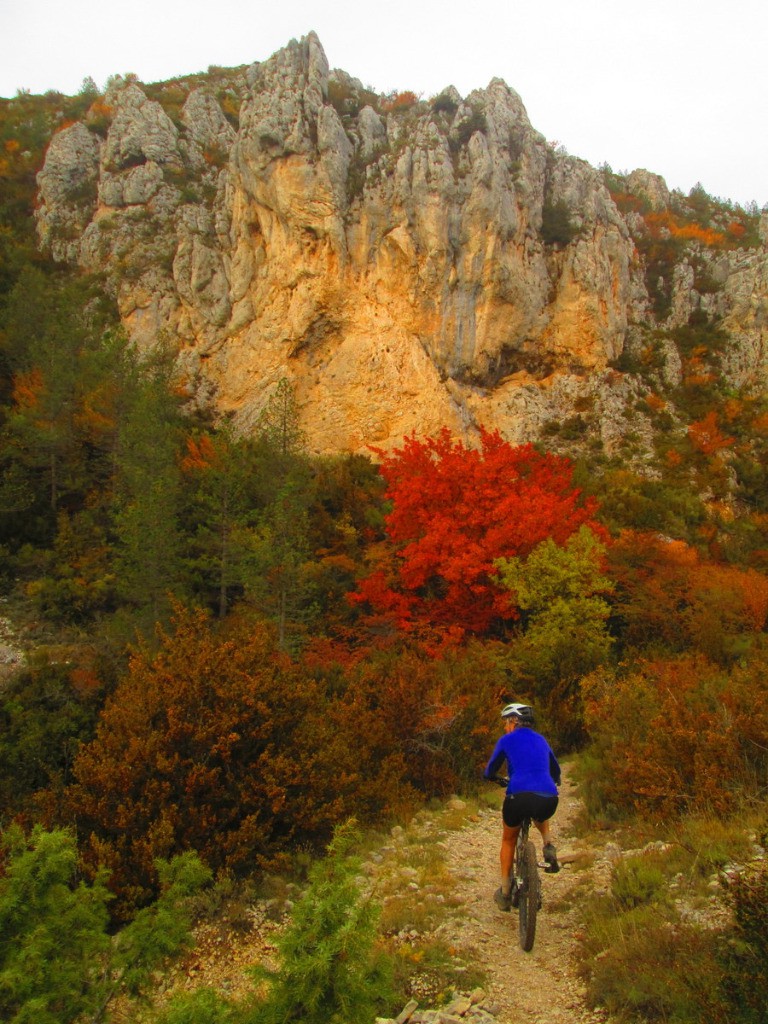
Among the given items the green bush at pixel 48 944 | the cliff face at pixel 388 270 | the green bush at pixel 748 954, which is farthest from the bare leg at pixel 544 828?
the cliff face at pixel 388 270

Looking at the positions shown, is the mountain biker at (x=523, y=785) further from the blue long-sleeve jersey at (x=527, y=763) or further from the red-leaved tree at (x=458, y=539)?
the red-leaved tree at (x=458, y=539)

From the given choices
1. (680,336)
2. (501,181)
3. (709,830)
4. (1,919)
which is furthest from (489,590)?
(680,336)

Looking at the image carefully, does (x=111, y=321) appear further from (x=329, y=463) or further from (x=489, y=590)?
(x=489, y=590)

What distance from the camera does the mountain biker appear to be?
4676 mm

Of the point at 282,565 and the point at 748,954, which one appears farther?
the point at 282,565

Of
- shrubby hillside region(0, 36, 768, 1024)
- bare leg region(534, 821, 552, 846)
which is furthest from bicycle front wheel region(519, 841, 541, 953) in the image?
shrubby hillside region(0, 36, 768, 1024)

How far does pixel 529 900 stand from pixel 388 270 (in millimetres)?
25706

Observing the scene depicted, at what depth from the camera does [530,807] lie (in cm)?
467

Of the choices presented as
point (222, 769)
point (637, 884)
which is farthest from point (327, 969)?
point (222, 769)

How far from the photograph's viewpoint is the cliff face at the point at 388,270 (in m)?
26.7

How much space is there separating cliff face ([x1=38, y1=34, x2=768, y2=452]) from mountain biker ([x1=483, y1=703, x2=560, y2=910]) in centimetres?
2128

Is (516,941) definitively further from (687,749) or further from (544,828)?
(687,749)

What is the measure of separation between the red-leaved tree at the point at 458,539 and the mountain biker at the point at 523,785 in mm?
9549

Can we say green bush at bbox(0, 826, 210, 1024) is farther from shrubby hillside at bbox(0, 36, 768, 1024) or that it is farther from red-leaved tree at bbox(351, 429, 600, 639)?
red-leaved tree at bbox(351, 429, 600, 639)
